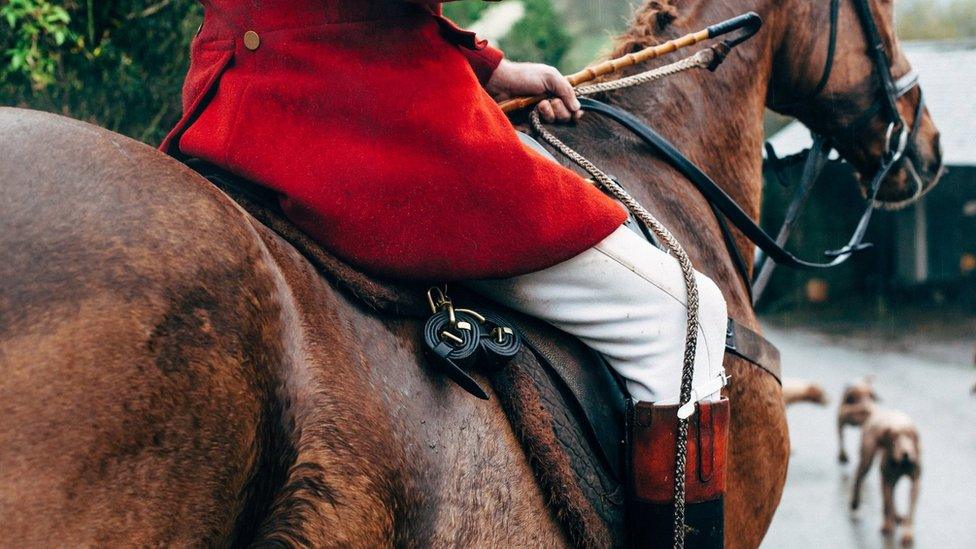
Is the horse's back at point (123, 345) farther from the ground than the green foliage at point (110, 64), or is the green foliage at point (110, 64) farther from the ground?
the horse's back at point (123, 345)

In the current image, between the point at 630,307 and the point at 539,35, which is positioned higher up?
the point at 630,307

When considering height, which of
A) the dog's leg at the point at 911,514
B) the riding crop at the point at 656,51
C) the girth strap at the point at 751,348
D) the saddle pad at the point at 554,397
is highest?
the riding crop at the point at 656,51

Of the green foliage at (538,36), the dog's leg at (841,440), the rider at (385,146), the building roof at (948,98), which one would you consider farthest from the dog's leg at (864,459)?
the green foliage at (538,36)

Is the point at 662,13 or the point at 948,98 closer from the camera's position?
the point at 662,13

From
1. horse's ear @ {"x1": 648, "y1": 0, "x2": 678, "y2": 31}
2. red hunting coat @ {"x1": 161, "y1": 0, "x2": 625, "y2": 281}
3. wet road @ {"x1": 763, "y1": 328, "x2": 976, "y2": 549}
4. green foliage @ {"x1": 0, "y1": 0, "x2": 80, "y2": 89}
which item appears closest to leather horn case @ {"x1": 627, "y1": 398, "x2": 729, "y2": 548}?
red hunting coat @ {"x1": 161, "y1": 0, "x2": 625, "y2": 281}

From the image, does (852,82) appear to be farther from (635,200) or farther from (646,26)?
(635,200)

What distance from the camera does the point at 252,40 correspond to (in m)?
1.74

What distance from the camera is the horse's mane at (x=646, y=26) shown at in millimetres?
2910

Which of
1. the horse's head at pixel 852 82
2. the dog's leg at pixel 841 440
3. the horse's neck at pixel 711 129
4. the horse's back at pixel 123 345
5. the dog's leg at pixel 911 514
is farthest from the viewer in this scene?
the dog's leg at pixel 841 440

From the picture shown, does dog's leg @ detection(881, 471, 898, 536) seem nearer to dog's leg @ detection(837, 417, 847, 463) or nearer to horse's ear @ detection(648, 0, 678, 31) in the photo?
dog's leg @ detection(837, 417, 847, 463)

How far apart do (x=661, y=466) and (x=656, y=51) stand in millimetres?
1279

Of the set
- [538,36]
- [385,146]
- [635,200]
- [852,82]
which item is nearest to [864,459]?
[852,82]

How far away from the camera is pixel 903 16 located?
177 ft

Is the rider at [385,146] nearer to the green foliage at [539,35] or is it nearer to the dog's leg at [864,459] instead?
the dog's leg at [864,459]
